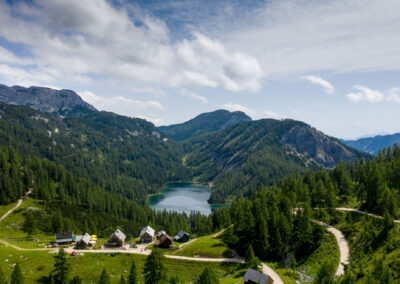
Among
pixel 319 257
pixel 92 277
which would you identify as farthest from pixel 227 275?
pixel 92 277

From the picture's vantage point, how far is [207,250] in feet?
278

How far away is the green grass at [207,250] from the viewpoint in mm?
82706

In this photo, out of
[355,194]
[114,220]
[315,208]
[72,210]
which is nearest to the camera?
[315,208]

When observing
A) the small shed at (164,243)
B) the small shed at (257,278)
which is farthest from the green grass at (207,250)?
the small shed at (257,278)

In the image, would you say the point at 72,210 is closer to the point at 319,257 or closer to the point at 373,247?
the point at 319,257

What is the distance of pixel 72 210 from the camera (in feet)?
470

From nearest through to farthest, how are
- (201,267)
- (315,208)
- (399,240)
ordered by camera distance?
1. (399,240)
2. (201,267)
3. (315,208)

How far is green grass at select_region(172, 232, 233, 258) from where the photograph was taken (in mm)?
82706

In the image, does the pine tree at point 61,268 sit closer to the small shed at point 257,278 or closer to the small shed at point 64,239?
the small shed at point 64,239

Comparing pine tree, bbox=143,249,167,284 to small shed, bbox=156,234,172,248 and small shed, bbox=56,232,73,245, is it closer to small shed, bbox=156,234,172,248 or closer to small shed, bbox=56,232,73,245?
small shed, bbox=156,234,172,248

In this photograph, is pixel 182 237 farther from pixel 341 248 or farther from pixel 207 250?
pixel 341 248

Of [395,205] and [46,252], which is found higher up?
[395,205]

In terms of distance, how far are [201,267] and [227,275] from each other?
28.6 feet

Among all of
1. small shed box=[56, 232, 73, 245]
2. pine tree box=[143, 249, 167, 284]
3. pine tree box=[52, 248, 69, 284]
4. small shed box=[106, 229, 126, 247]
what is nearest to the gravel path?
pine tree box=[143, 249, 167, 284]
